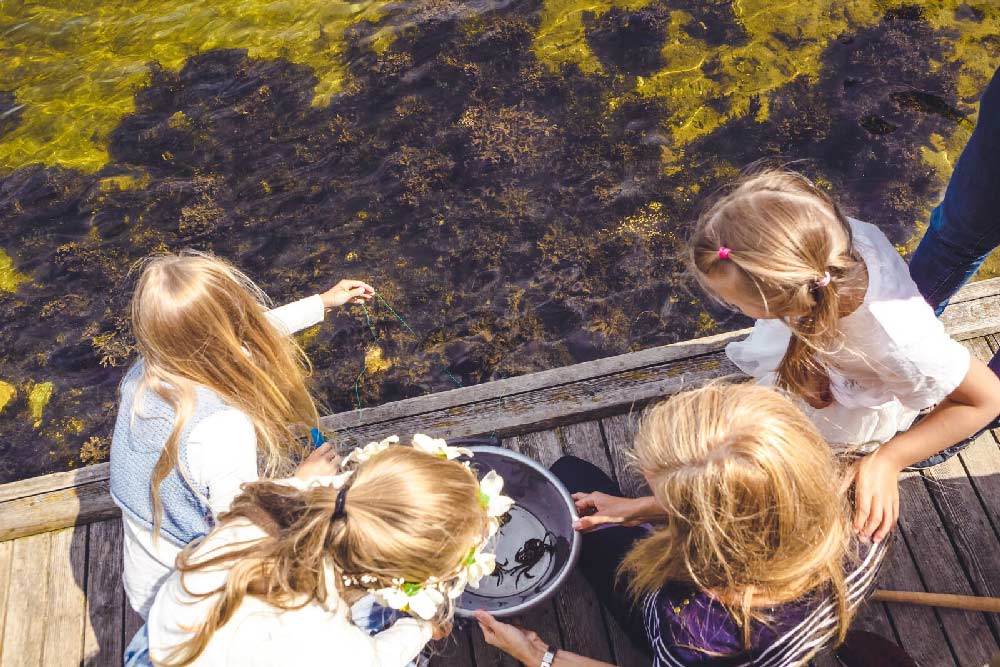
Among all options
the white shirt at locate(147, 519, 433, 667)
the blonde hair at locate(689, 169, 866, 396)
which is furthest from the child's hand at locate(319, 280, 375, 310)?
the blonde hair at locate(689, 169, 866, 396)

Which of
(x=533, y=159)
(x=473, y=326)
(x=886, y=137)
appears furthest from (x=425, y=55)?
(x=886, y=137)

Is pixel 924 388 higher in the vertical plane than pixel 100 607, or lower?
higher

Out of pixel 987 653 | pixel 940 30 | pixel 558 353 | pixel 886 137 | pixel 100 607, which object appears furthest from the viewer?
pixel 940 30

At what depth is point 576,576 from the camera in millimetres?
2379

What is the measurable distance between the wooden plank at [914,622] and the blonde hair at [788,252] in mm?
984

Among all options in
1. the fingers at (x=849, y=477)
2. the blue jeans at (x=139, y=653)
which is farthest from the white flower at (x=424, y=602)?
the fingers at (x=849, y=477)

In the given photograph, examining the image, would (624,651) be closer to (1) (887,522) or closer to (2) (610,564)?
(2) (610,564)

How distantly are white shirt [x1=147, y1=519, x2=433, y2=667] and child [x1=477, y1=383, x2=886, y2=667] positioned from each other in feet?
2.53

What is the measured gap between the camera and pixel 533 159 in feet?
13.1

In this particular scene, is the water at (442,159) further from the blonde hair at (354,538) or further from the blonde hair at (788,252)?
the blonde hair at (354,538)

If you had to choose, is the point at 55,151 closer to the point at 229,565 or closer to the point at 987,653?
the point at 229,565

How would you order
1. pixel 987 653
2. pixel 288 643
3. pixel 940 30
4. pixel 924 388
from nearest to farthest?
pixel 288 643, pixel 924 388, pixel 987 653, pixel 940 30

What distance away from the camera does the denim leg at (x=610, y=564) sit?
6.72 feet

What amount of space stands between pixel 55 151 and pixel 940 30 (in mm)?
5875
